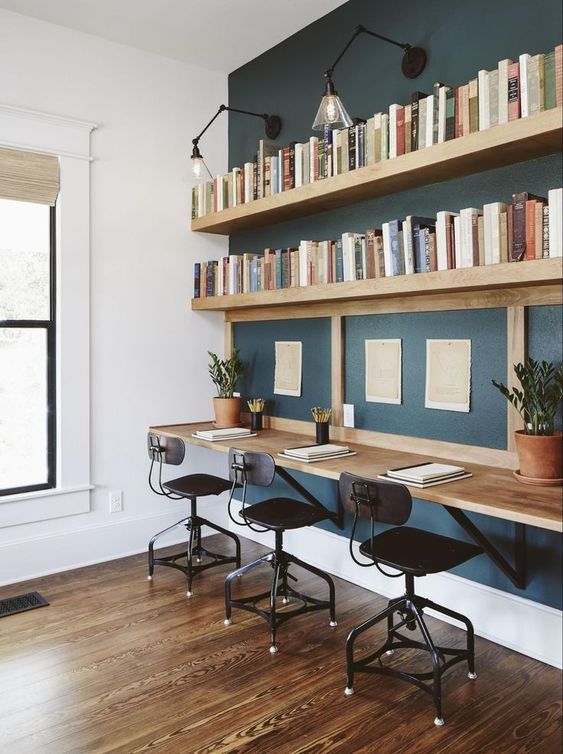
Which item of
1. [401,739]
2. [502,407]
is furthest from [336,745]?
[502,407]

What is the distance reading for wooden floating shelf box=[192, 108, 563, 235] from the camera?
2.11m

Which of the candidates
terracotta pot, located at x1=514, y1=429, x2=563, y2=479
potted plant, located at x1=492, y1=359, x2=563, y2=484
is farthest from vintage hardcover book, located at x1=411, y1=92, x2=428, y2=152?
terracotta pot, located at x1=514, y1=429, x2=563, y2=479

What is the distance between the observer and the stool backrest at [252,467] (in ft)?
8.68

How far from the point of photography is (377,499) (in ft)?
7.00

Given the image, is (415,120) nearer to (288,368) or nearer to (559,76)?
(559,76)

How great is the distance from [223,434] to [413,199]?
1.56 m

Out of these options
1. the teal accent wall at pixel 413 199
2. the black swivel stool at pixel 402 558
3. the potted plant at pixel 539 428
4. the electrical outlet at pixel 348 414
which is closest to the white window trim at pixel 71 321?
the teal accent wall at pixel 413 199

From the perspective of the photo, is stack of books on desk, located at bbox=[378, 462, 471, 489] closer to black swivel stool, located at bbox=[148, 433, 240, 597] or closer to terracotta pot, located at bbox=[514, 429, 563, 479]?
terracotta pot, located at bbox=[514, 429, 563, 479]

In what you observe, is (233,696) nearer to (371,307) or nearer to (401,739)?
(401,739)

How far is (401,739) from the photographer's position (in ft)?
6.37

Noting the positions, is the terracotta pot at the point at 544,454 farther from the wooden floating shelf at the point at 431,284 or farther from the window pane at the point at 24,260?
the window pane at the point at 24,260

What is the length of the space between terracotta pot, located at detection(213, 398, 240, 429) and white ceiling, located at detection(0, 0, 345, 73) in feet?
6.95

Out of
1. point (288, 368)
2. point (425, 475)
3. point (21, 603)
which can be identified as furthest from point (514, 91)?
point (21, 603)

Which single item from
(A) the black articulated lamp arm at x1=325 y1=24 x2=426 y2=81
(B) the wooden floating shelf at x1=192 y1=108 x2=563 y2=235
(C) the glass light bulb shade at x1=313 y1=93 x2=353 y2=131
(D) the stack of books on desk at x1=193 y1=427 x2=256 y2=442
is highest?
(A) the black articulated lamp arm at x1=325 y1=24 x2=426 y2=81
